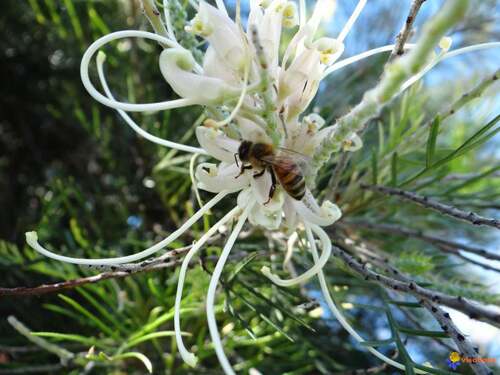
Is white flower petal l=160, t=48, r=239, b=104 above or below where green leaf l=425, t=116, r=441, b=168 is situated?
below

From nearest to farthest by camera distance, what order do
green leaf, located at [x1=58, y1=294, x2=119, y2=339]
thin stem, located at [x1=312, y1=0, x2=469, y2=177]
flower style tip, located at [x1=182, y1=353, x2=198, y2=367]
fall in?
thin stem, located at [x1=312, y1=0, x2=469, y2=177] → flower style tip, located at [x1=182, y1=353, x2=198, y2=367] → green leaf, located at [x1=58, y1=294, x2=119, y2=339]

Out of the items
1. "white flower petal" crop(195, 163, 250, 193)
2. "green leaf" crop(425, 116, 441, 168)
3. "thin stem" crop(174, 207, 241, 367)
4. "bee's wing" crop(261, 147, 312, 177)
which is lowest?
"thin stem" crop(174, 207, 241, 367)

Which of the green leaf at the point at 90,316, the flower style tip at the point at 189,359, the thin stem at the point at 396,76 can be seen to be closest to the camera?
the thin stem at the point at 396,76

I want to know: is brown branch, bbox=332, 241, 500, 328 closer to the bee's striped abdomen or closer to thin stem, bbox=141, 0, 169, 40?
the bee's striped abdomen

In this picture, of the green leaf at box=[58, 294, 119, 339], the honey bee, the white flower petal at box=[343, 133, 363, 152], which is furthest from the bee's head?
the green leaf at box=[58, 294, 119, 339]

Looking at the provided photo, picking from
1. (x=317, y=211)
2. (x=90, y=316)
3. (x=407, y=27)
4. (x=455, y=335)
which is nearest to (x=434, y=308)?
(x=455, y=335)

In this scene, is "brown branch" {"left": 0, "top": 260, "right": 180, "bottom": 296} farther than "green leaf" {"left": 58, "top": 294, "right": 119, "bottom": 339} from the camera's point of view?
No

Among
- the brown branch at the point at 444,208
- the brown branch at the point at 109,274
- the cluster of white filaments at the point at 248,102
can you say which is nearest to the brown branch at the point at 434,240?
the brown branch at the point at 444,208

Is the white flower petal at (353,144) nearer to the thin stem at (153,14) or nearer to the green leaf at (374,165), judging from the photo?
the green leaf at (374,165)

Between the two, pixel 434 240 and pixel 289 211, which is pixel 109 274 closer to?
pixel 289 211
